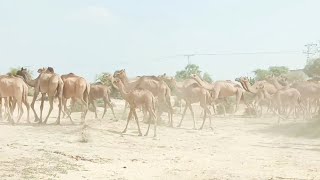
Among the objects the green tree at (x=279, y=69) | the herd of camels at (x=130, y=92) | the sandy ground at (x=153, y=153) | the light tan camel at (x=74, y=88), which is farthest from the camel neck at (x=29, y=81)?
the green tree at (x=279, y=69)

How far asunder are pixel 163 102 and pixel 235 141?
556cm

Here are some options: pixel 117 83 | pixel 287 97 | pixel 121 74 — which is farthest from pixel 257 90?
pixel 117 83

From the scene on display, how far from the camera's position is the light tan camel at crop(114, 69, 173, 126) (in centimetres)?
2278

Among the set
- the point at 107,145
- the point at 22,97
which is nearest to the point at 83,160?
the point at 107,145

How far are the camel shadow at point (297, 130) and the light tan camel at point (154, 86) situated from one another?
4255mm

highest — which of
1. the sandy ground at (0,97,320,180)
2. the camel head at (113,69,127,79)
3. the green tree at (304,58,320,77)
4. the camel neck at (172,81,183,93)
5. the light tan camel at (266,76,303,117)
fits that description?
the green tree at (304,58,320,77)

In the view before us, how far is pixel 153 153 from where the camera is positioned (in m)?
14.4

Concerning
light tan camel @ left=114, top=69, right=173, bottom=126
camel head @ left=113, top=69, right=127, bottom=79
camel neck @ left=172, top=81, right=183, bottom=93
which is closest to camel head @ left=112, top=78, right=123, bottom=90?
camel head @ left=113, top=69, right=127, bottom=79

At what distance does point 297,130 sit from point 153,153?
930 cm

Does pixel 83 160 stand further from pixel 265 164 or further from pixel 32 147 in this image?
pixel 265 164

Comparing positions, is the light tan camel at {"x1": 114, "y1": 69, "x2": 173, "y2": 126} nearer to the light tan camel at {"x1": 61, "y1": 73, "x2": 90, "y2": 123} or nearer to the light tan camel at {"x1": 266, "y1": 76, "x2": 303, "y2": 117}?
the light tan camel at {"x1": 61, "y1": 73, "x2": 90, "y2": 123}

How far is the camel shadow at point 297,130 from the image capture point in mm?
20391

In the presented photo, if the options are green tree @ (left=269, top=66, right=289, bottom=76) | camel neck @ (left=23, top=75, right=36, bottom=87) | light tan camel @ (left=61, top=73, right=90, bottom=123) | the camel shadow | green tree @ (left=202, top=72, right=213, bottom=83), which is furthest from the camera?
green tree @ (left=269, top=66, right=289, bottom=76)

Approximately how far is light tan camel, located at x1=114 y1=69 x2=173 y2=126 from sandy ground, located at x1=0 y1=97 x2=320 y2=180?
6.50ft
